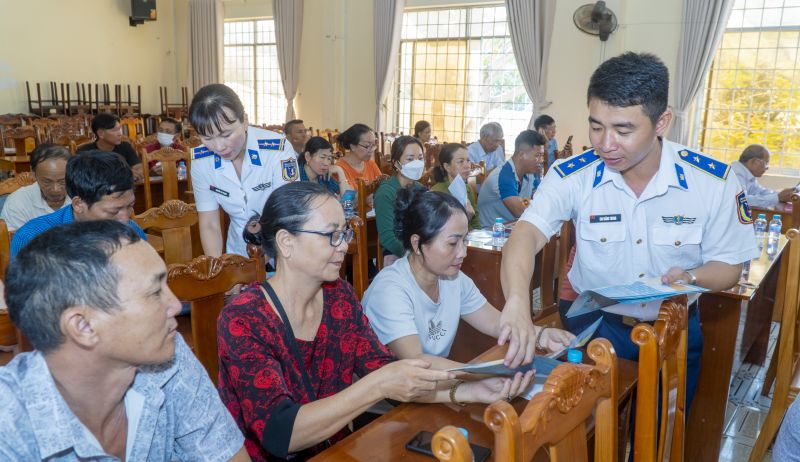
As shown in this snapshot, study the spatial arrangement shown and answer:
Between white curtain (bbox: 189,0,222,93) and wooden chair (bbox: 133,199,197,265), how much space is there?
930 cm

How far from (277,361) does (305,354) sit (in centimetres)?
11

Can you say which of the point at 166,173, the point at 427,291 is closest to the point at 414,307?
the point at 427,291

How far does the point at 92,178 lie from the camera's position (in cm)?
206

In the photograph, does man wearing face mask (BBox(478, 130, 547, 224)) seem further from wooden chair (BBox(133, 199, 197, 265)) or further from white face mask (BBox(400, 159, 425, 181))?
wooden chair (BBox(133, 199, 197, 265))

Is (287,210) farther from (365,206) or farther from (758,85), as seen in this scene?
(758,85)

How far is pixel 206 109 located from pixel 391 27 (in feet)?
23.0

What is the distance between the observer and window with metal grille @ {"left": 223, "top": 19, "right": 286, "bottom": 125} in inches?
416

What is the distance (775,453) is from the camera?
1101 mm

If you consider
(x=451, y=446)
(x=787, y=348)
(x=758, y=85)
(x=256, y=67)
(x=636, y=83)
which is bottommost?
(x=787, y=348)

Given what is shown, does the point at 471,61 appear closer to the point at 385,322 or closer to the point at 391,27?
the point at 391,27

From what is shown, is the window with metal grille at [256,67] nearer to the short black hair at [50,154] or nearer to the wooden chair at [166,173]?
the wooden chair at [166,173]

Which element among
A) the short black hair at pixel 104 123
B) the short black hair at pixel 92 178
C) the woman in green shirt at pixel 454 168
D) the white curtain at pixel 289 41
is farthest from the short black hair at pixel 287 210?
the white curtain at pixel 289 41

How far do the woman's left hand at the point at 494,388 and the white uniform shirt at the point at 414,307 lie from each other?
32cm

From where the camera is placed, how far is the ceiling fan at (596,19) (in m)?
6.86
